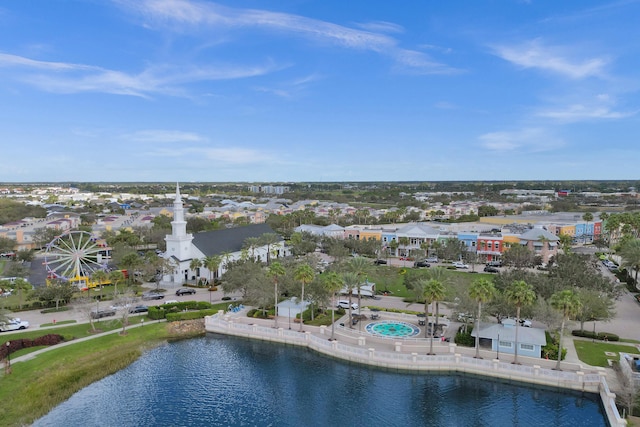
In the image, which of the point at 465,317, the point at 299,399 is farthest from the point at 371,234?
the point at 299,399

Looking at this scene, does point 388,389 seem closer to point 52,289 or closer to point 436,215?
point 52,289

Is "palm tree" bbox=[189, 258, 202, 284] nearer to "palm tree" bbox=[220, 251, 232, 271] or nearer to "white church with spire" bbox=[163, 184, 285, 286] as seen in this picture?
"white church with spire" bbox=[163, 184, 285, 286]

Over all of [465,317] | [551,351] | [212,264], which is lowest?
[551,351]

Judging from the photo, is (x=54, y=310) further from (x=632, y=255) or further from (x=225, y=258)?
(x=632, y=255)

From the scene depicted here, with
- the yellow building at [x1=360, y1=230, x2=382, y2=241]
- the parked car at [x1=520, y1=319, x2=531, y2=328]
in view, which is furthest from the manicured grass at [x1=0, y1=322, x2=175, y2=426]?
the yellow building at [x1=360, y1=230, x2=382, y2=241]

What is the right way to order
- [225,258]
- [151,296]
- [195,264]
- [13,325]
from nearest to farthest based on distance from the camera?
[13,325], [151,296], [195,264], [225,258]

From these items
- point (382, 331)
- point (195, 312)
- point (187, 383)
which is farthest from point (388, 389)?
point (195, 312)

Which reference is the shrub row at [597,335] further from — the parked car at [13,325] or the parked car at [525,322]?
the parked car at [13,325]
